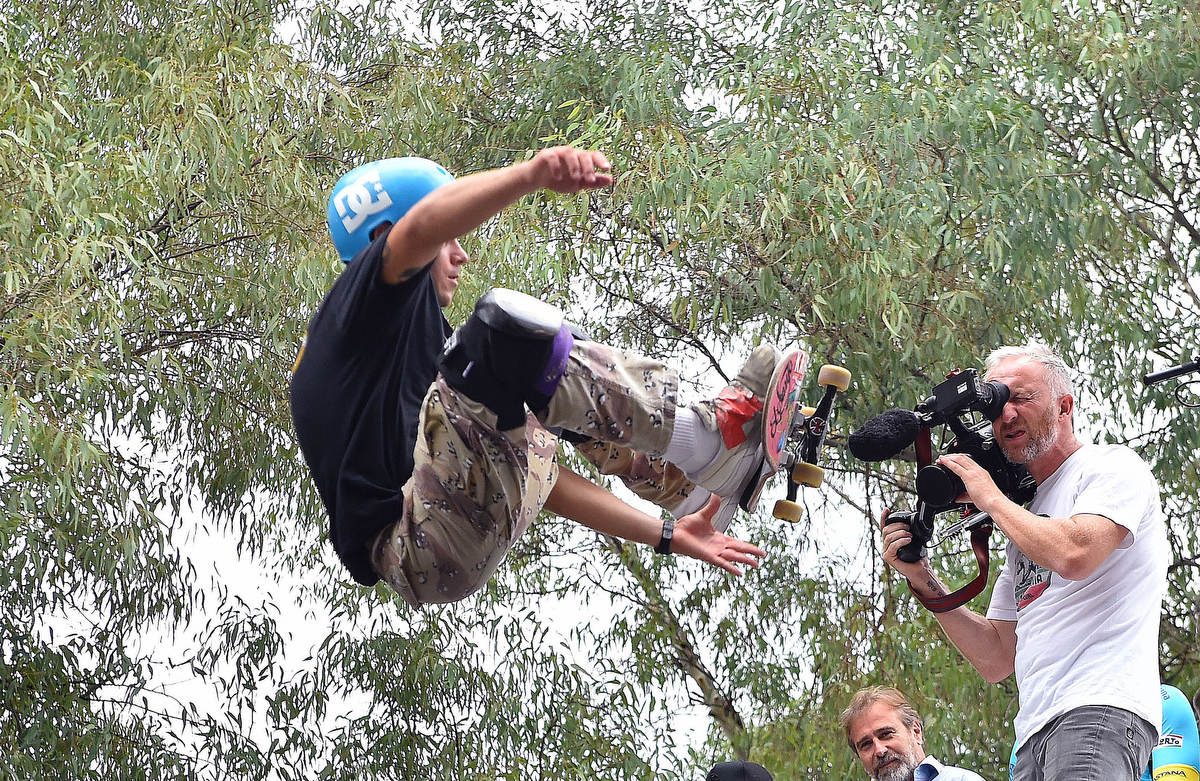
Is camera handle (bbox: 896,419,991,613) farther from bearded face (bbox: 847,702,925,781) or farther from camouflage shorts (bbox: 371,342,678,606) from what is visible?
bearded face (bbox: 847,702,925,781)

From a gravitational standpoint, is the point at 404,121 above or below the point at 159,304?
above

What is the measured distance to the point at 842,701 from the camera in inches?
211

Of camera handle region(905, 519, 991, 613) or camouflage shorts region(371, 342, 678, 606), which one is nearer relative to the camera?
camouflage shorts region(371, 342, 678, 606)

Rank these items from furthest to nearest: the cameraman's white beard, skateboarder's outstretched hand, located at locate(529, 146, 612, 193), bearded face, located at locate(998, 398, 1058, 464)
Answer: the cameraman's white beard → bearded face, located at locate(998, 398, 1058, 464) → skateboarder's outstretched hand, located at locate(529, 146, 612, 193)

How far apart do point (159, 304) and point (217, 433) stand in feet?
3.33

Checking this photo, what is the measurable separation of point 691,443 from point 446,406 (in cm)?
41

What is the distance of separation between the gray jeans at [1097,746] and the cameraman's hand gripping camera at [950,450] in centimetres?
37

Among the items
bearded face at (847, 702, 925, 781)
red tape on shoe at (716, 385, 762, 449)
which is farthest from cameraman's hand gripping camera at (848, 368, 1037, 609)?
bearded face at (847, 702, 925, 781)

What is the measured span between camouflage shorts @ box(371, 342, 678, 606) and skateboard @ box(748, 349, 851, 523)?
173 mm

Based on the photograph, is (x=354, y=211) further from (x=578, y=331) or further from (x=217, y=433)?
(x=217, y=433)

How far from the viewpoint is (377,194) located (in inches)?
95.0

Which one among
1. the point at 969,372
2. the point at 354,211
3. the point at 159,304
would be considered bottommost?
the point at 969,372

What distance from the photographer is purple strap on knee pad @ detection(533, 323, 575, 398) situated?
86.7 inches

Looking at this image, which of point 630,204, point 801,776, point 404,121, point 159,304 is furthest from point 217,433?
point 801,776
